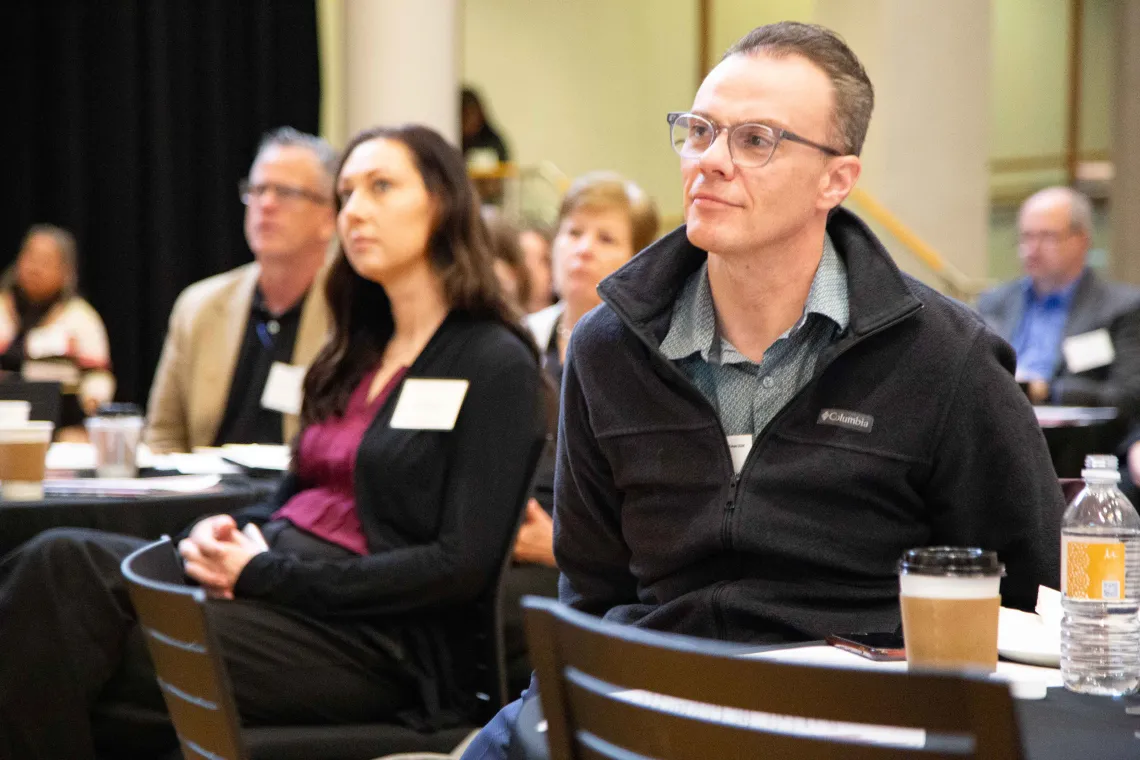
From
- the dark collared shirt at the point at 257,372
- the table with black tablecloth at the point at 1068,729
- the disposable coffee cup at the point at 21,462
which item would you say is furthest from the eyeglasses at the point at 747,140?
the dark collared shirt at the point at 257,372

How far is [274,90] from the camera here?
8242 millimetres

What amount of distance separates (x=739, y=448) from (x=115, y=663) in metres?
1.26

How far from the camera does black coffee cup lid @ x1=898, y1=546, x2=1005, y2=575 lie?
1.26m

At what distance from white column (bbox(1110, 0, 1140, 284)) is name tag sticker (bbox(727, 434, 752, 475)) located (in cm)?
853

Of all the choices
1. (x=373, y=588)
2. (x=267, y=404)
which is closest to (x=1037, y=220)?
(x=267, y=404)

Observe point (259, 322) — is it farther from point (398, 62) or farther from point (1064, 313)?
point (1064, 313)

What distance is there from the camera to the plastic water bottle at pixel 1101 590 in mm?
1318

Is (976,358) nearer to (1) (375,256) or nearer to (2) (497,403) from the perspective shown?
(2) (497,403)

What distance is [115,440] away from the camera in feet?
10.1

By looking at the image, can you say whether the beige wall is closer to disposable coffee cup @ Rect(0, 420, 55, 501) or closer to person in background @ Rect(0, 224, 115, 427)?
person in background @ Rect(0, 224, 115, 427)

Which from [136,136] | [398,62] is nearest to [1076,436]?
[398,62]

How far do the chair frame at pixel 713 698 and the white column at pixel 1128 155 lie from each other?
9.21m

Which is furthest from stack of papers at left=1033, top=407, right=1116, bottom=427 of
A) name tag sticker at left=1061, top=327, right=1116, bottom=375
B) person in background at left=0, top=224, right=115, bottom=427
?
person in background at left=0, top=224, right=115, bottom=427

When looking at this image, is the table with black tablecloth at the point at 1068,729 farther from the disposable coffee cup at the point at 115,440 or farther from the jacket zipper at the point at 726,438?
the disposable coffee cup at the point at 115,440
